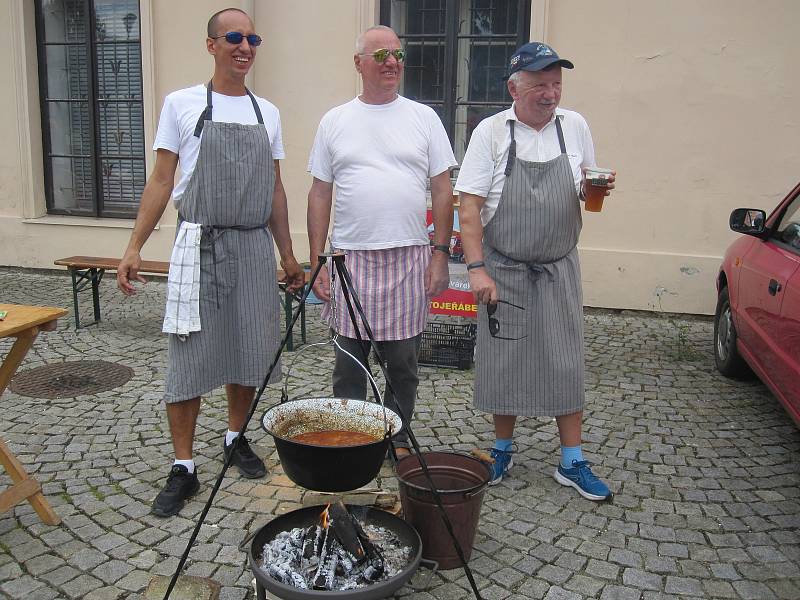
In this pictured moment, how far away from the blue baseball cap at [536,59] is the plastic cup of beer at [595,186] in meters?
0.47

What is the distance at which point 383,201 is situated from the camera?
11.6ft

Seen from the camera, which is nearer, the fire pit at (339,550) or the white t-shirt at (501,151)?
the fire pit at (339,550)

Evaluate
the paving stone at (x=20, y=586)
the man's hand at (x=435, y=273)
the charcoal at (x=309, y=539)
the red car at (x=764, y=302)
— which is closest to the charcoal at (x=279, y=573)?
the charcoal at (x=309, y=539)

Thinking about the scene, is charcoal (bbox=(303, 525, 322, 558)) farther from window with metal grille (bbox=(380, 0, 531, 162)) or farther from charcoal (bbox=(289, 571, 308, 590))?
window with metal grille (bbox=(380, 0, 531, 162))

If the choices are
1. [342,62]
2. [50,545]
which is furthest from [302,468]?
[342,62]

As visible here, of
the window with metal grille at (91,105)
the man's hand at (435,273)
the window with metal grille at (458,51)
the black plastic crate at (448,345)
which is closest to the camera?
the man's hand at (435,273)

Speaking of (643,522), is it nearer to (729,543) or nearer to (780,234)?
(729,543)

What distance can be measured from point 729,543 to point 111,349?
15.7 feet

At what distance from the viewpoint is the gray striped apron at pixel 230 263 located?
11.2 ft

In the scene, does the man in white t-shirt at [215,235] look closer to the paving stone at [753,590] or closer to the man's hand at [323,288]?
the man's hand at [323,288]

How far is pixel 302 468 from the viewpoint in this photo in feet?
8.70

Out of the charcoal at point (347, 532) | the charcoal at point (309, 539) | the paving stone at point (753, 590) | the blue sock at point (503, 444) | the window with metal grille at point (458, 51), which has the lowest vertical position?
the paving stone at point (753, 590)

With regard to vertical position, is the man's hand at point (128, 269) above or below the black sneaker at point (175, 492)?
above

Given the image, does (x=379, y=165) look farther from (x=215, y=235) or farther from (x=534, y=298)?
(x=534, y=298)
